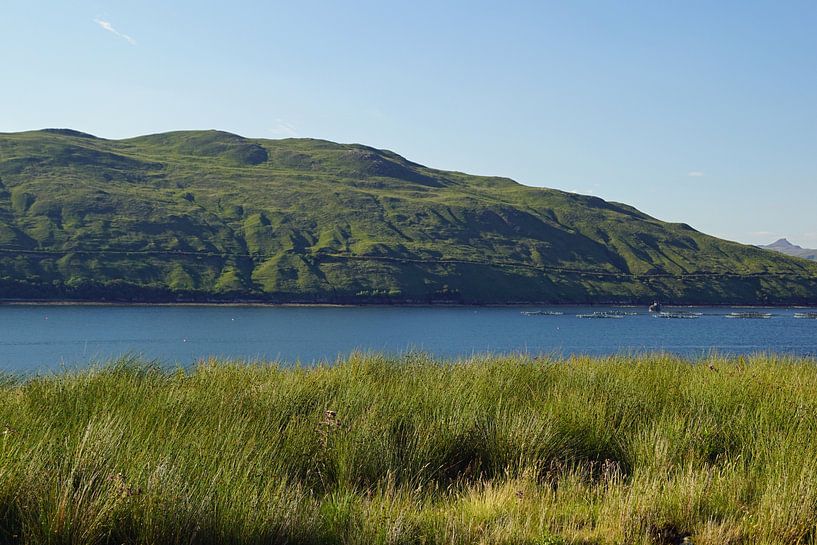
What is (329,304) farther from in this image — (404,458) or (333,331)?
(404,458)

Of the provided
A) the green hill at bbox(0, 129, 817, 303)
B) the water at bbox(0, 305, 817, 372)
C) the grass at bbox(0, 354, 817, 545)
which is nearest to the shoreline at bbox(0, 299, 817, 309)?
the green hill at bbox(0, 129, 817, 303)

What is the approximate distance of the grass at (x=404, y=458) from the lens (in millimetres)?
5535

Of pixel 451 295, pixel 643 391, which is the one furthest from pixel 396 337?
pixel 643 391

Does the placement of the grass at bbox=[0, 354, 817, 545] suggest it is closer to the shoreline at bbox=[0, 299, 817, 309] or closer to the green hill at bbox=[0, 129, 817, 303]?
the shoreline at bbox=[0, 299, 817, 309]

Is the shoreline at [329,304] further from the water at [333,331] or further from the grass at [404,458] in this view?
the grass at [404,458]

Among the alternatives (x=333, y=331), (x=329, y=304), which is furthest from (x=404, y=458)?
(x=329, y=304)

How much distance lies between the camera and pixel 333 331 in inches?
4222

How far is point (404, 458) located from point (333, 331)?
100 m

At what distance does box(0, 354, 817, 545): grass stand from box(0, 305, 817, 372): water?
177ft

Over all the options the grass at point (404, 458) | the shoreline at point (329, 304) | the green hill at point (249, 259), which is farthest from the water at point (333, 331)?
the grass at point (404, 458)

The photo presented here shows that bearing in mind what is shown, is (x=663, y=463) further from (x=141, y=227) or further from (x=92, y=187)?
(x=92, y=187)

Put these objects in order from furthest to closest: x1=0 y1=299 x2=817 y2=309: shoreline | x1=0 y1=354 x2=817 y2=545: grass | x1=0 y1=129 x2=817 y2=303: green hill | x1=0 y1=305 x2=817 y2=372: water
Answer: x1=0 y1=129 x2=817 y2=303: green hill < x1=0 y1=299 x2=817 y2=309: shoreline < x1=0 y1=305 x2=817 y2=372: water < x1=0 y1=354 x2=817 y2=545: grass

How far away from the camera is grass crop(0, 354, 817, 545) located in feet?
18.2

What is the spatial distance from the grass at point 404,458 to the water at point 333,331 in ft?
177
